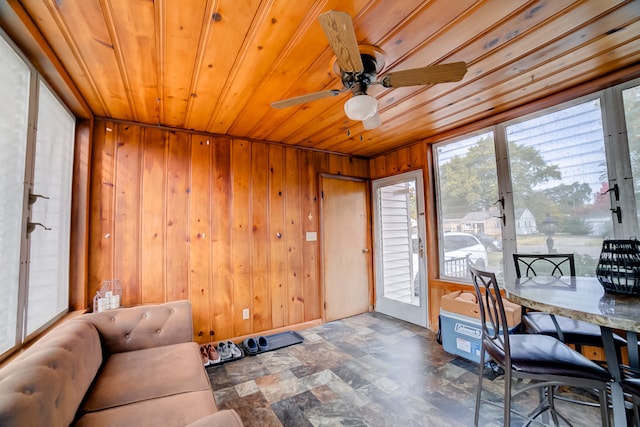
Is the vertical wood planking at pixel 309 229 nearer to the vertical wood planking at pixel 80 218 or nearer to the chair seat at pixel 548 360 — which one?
the vertical wood planking at pixel 80 218

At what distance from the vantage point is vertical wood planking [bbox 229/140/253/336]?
325 cm

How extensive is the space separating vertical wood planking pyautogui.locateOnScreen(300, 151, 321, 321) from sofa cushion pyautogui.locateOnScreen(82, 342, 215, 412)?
1902 millimetres

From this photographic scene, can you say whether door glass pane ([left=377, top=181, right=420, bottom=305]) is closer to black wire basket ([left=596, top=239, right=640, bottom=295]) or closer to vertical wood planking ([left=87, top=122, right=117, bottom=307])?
black wire basket ([left=596, top=239, right=640, bottom=295])

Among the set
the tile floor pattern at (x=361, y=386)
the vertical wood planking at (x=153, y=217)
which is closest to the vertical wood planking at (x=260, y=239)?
the tile floor pattern at (x=361, y=386)

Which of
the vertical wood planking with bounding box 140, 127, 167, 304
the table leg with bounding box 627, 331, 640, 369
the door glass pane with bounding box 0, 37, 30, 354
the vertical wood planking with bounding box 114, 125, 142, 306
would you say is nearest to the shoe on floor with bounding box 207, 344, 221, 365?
the vertical wood planking with bounding box 140, 127, 167, 304

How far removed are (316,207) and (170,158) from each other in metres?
1.91

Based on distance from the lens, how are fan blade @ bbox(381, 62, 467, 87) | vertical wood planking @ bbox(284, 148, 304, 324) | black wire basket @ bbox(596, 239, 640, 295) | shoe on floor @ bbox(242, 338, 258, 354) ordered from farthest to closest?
vertical wood planking @ bbox(284, 148, 304, 324), shoe on floor @ bbox(242, 338, 258, 354), fan blade @ bbox(381, 62, 467, 87), black wire basket @ bbox(596, 239, 640, 295)

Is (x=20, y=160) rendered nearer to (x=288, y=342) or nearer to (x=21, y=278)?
(x=21, y=278)

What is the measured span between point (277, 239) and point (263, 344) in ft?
4.07

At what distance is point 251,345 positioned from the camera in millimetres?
3008

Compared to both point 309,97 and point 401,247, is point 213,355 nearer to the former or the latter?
point 309,97

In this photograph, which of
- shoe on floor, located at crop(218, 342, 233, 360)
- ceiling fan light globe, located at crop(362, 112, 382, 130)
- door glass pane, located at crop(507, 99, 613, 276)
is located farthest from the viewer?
shoe on floor, located at crop(218, 342, 233, 360)

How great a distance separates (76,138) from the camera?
8.31 feet

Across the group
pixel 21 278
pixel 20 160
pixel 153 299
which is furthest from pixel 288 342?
pixel 20 160
